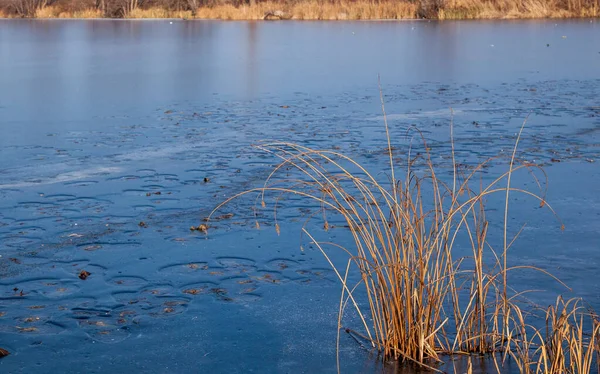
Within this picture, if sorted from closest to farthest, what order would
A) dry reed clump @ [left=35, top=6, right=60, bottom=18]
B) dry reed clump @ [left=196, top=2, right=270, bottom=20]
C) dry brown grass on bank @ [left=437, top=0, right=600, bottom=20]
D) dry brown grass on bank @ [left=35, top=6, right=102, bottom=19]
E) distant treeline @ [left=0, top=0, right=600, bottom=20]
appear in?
dry brown grass on bank @ [left=437, top=0, right=600, bottom=20] → distant treeline @ [left=0, top=0, right=600, bottom=20] → dry reed clump @ [left=196, top=2, right=270, bottom=20] → dry brown grass on bank @ [left=35, top=6, right=102, bottom=19] → dry reed clump @ [left=35, top=6, right=60, bottom=18]

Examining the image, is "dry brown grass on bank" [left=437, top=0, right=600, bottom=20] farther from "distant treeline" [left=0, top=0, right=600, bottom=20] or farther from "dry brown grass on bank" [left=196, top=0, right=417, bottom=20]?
"dry brown grass on bank" [left=196, top=0, right=417, bottom=20]

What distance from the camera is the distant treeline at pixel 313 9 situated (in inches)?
1324

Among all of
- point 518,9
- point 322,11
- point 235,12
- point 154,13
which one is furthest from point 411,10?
point 154,13

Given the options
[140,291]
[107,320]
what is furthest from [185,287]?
[107,320]

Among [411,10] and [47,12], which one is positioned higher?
[47,12]

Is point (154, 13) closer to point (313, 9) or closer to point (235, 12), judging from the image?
point (235, 12)

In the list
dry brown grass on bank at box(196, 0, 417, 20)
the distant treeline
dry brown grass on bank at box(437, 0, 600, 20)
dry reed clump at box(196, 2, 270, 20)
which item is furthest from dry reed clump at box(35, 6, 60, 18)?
dry brown grass on bank at box(437, 0, 600, 20)

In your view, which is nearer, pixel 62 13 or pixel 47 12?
pixel 62 13

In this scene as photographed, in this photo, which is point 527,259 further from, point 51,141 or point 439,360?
point 51,141

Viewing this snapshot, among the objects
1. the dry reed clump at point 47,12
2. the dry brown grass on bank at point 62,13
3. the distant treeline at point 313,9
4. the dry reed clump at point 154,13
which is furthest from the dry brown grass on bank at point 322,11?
the dry reed clump at point 47,12

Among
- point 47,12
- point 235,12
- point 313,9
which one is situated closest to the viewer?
point 313,9

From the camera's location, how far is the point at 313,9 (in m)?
36.4

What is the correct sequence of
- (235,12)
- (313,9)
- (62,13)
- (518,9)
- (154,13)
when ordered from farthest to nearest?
(62,13) → (154,13) → (235,12) → (313,9) → (518,9)

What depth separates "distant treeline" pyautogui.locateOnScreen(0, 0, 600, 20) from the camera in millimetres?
33625
